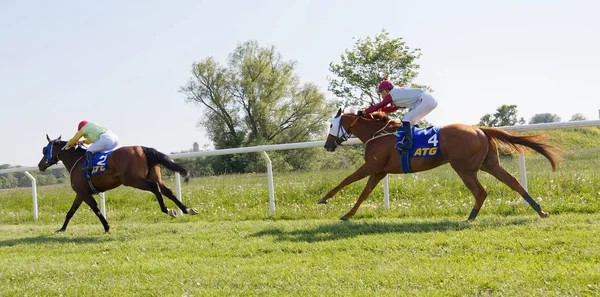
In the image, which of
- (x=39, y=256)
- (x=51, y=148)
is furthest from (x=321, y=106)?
(x=39, y=256)

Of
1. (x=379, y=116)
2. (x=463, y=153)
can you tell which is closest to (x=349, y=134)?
(x=379, y=116)

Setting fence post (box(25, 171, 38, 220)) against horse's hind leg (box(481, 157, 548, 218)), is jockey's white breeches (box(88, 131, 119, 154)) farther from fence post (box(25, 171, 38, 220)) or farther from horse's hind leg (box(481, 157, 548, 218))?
horse's hind leg (box(481, 157, 548, 218))

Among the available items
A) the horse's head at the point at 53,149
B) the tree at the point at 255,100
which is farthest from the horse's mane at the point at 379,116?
the tree at the point at 255,100

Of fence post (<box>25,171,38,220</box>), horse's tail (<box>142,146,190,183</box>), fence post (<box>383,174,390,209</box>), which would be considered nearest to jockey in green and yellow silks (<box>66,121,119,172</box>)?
horse's tail (<box>142,146,190,183</box>)

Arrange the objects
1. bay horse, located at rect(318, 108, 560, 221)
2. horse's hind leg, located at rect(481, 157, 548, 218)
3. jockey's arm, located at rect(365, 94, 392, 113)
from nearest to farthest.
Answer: horse's hind leg, located at rect(481, 157, 548, 218), bay horse, located at rect(318, 108, 560, 221), jockey's arm, located at rect(365, 94, 392, 113)

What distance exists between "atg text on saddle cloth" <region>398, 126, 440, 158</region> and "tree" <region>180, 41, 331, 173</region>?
3741 cm

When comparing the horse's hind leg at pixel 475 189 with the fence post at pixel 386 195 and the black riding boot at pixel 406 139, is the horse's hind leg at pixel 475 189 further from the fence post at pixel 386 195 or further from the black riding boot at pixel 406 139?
the fence post at pixel 386 195

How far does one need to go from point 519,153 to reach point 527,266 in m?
3.61

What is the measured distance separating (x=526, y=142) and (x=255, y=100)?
39.5 m

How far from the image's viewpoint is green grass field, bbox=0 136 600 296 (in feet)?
14.5

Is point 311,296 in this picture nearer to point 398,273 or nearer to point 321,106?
point 398,273

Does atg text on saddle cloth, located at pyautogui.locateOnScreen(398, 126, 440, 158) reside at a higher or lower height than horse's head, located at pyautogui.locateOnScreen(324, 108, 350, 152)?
lower

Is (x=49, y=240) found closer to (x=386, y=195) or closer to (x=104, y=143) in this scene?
(x=104, y=143)

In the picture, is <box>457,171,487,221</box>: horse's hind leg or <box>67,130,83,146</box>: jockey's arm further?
<box>67,130,83,146</box>: jockey's arm
